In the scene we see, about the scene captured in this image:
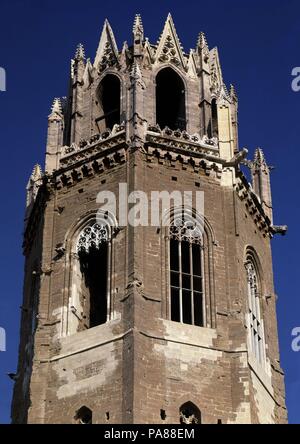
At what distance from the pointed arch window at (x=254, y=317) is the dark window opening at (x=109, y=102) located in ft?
23.3

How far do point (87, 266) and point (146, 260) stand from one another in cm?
283

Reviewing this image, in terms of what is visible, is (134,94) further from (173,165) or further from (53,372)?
(53,372)

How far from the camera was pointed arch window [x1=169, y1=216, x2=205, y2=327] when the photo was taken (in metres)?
37.8

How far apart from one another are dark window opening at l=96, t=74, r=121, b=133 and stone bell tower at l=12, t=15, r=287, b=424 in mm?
48

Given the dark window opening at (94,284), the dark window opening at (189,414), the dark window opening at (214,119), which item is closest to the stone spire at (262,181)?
the dark window opening at (214,119)

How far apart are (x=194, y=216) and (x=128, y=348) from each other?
5.71m

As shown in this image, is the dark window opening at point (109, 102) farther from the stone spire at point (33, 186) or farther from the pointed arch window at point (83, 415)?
the pointed arch window at point (83, 415)

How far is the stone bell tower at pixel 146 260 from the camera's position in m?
35.8

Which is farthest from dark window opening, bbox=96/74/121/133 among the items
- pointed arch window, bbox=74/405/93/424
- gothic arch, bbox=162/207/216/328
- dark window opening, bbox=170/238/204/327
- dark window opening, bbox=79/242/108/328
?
pointed arch window, bbox=74/405/93/424

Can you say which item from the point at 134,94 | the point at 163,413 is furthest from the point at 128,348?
the point at 134,94

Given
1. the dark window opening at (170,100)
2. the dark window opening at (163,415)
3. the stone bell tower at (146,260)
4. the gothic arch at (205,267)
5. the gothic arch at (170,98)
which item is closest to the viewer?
the dark window opening at (163,415)

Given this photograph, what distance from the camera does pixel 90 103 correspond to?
4350cm

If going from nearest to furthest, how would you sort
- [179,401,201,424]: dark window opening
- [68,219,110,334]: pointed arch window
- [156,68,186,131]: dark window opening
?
[179,401,201,424]: dark window opening, [68,219,110,334]: pointed arch window, [156,68,186,131]: dark window opening

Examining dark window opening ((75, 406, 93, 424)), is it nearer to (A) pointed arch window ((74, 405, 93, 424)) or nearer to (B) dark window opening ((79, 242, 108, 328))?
(A) pointed arch window ((74, 405, 93, 424))
